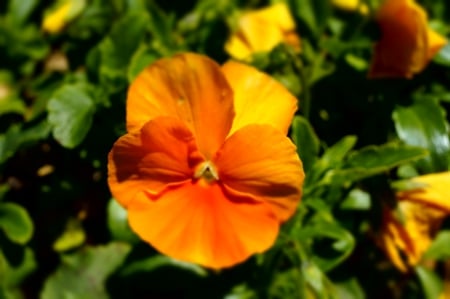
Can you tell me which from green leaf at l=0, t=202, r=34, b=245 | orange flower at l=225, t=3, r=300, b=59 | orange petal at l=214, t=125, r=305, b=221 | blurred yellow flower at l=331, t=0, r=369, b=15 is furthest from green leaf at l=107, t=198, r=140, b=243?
blurred yellow flower at l=331, t=0, r=369, b=15

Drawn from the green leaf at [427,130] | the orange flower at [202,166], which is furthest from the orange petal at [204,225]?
the green leaf at [427,130]

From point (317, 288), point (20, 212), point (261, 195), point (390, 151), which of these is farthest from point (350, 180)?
point (20, 212)

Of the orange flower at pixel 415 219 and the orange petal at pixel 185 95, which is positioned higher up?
the orange petal at pixel 185 95

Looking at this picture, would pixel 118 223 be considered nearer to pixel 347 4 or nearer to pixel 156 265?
pixel 156 265

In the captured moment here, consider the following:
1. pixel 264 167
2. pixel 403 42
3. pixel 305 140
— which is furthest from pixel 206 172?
pixel 403 42

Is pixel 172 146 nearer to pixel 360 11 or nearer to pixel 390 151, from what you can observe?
pixel 390 151

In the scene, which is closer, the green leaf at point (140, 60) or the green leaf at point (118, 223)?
the green leaf at point (140, 60)

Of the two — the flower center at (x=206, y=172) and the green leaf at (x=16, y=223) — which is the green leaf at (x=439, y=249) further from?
the green leaf at (x=16, y=223)
